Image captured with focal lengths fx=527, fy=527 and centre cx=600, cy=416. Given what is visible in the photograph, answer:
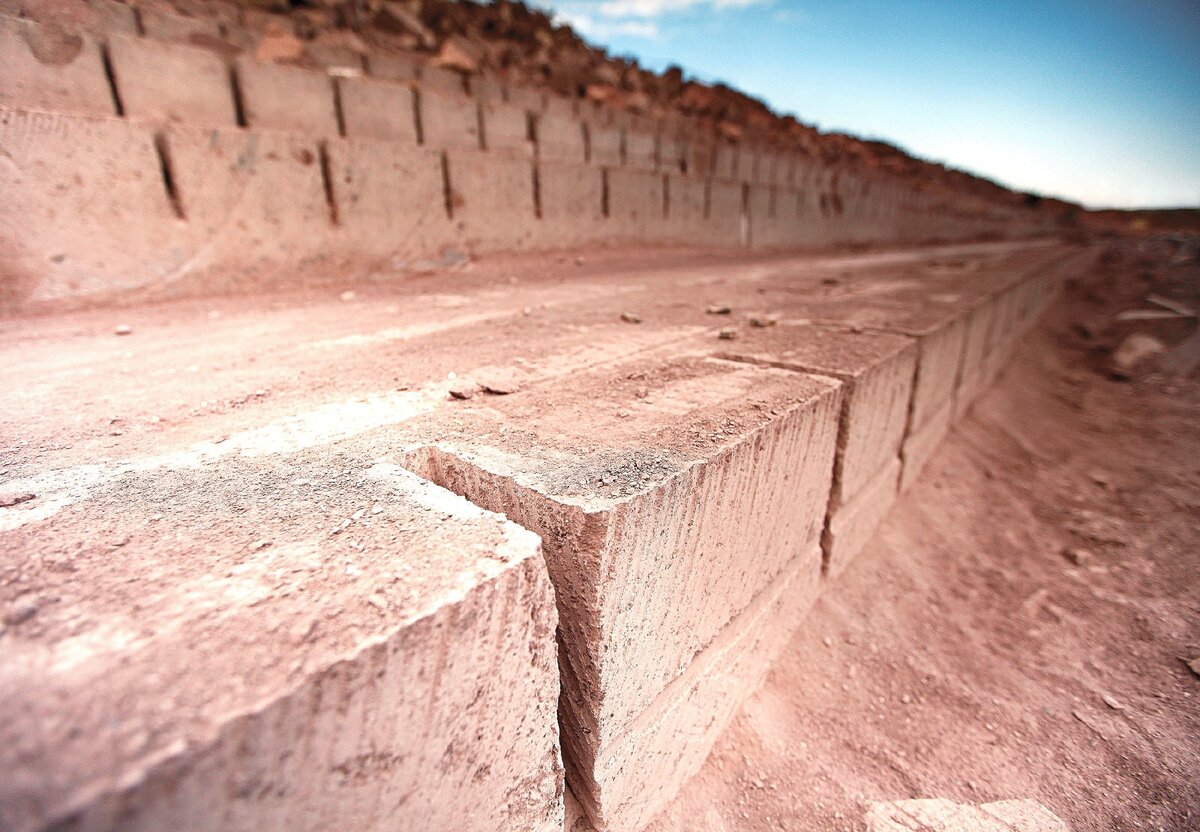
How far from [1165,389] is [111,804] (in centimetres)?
672

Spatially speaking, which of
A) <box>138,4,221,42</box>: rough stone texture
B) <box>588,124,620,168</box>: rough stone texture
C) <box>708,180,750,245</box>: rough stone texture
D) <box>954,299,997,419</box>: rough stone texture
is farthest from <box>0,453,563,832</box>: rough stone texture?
<box>708,180,750,245</box>: rough stone texture

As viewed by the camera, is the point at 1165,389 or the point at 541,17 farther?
the point at 541,17

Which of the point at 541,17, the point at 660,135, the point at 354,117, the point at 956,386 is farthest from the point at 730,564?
the point at 541,17

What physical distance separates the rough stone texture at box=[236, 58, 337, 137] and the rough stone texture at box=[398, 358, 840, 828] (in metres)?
3.60

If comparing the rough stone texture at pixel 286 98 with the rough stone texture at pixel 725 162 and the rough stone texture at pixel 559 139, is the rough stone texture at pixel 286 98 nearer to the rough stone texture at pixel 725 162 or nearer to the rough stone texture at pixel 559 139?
the rough stone texture at pixel 559 139

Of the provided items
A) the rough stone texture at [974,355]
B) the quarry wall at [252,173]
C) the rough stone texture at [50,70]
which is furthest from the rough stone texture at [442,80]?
the rough stone texture at [974,355]

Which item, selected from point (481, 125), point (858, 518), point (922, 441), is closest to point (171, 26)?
point (481, 125)

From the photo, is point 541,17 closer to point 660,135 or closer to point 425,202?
point 660,135

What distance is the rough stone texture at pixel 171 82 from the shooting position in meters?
3.00

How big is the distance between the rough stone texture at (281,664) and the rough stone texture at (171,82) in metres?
3.48

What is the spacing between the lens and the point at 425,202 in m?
3.87

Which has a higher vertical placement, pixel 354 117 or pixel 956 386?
pixel 354 117

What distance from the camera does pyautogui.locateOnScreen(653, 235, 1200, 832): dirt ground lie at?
1.26 m

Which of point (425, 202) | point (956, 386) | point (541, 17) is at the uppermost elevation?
Result: point (541, 17)
